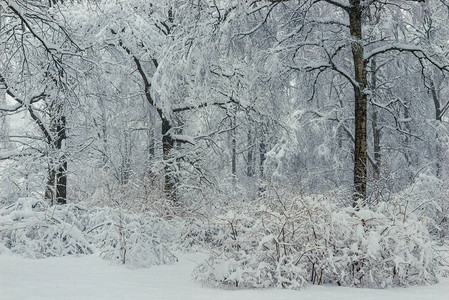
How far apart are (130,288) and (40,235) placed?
3.30 m

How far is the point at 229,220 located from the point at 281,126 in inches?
264

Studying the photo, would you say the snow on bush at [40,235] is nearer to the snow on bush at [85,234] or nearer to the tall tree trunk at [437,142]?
the snow on bush at [85,234]

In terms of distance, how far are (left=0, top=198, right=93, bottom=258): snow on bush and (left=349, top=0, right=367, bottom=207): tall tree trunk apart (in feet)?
15.8

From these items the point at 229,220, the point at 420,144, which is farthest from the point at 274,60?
the point at 420,144

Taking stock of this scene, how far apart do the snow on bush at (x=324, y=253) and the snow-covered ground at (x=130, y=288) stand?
8.4 inches

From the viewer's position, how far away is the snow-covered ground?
16.4ft

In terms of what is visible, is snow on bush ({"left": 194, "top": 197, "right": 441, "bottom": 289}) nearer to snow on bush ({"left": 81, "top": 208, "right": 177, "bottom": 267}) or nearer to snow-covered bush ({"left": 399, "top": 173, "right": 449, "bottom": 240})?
snow on bush ({"left": 81, "top": 208, "right": 177, "bottom": 267})

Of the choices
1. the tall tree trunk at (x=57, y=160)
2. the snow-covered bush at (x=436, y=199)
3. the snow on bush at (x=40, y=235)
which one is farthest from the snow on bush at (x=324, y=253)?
the tall tree trunk at (x=57, y=160)

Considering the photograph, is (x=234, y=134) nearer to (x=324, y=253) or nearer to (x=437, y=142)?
(x=437, y=142)

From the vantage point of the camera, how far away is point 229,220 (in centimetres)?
630

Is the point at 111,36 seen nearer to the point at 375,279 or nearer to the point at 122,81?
the point at 122,81

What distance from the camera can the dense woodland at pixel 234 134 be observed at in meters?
5.95

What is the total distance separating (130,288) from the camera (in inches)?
214

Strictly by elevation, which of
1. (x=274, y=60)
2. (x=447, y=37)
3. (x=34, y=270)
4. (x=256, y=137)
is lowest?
(x=34, y=270)
